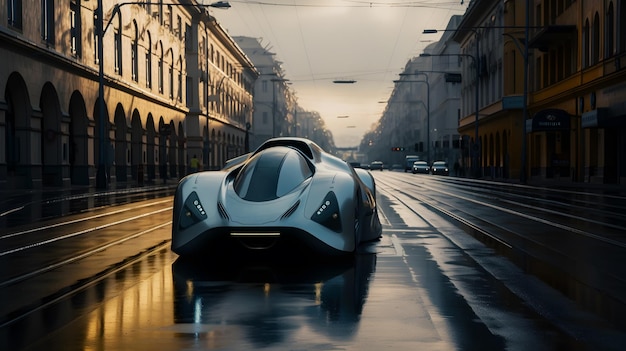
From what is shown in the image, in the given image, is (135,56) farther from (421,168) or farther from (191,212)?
(421,168)

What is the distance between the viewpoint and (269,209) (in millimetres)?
8828

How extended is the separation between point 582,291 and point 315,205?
9.02 feet

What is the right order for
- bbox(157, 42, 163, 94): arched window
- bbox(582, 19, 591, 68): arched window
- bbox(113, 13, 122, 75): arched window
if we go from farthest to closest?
bbox(157, 42, 163, 94): arched window, bbox(113, 13, 122, 75): arched window, bbox(582, 19, 591, 68): arched window

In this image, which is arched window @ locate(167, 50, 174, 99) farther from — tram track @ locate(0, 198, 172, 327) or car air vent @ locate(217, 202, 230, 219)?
car air vent @ locate(217, 202, 230, 219)

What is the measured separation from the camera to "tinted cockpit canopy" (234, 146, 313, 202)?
921 centimetres

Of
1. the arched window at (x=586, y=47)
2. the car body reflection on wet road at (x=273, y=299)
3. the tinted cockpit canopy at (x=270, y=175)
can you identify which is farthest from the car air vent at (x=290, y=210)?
the arched window at (x=586, y=47)

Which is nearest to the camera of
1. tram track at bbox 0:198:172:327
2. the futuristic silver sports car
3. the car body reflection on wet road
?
the car body reflection on wet road

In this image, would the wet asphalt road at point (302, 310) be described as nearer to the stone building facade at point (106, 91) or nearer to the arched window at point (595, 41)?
the stone building facade at point (106, 91)

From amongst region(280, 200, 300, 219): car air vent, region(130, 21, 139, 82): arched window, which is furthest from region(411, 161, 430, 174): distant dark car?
region(280, 200, 300, 219): car air vent

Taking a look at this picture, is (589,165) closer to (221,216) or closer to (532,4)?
(532,4)

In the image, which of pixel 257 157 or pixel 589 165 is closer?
pixel 257 157

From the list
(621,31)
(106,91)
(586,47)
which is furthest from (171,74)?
(621,31)

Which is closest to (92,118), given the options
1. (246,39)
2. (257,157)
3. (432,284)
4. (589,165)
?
(589,165)

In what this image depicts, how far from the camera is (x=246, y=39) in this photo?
14475cm
